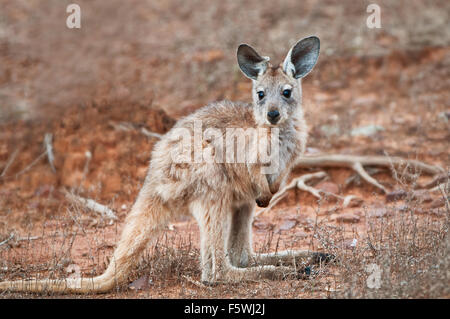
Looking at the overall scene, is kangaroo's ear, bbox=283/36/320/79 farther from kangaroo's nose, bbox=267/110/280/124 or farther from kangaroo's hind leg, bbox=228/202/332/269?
kangaroo's hind leg, bbox=228/202/332/269

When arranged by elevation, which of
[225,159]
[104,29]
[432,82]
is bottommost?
[225,159]

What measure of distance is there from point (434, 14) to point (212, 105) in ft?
20.9

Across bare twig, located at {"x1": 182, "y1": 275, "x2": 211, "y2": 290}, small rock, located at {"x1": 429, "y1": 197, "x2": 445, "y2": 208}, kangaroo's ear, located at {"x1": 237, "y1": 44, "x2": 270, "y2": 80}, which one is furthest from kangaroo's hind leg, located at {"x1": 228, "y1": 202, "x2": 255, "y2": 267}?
small rock, located at {"x1": 429, "y1": 197, "x2": 445, "y2": 208}

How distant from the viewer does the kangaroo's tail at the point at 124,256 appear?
12.9 ft

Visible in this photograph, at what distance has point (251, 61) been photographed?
15.4ft

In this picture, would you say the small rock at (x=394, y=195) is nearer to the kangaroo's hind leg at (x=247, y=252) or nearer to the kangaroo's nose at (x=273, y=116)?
the kangaroo's hind leg at (x=247, y=252)

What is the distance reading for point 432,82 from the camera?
8.40 metres

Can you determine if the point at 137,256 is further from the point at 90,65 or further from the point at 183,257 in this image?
the point at 90,65

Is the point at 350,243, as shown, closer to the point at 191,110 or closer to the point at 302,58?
the point at 302,58

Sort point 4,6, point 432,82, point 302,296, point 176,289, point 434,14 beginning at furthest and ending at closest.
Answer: point 4,6
point 434,14
point 432,82
point 176,289
point 302,296

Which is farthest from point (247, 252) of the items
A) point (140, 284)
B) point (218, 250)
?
point (140, 284)

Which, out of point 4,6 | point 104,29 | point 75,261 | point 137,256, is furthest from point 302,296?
point 4,6

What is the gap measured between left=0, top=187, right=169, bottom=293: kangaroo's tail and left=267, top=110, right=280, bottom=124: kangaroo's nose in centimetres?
106

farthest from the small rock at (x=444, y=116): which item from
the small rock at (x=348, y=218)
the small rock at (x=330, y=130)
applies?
the small rock at (x=348, y=218)
